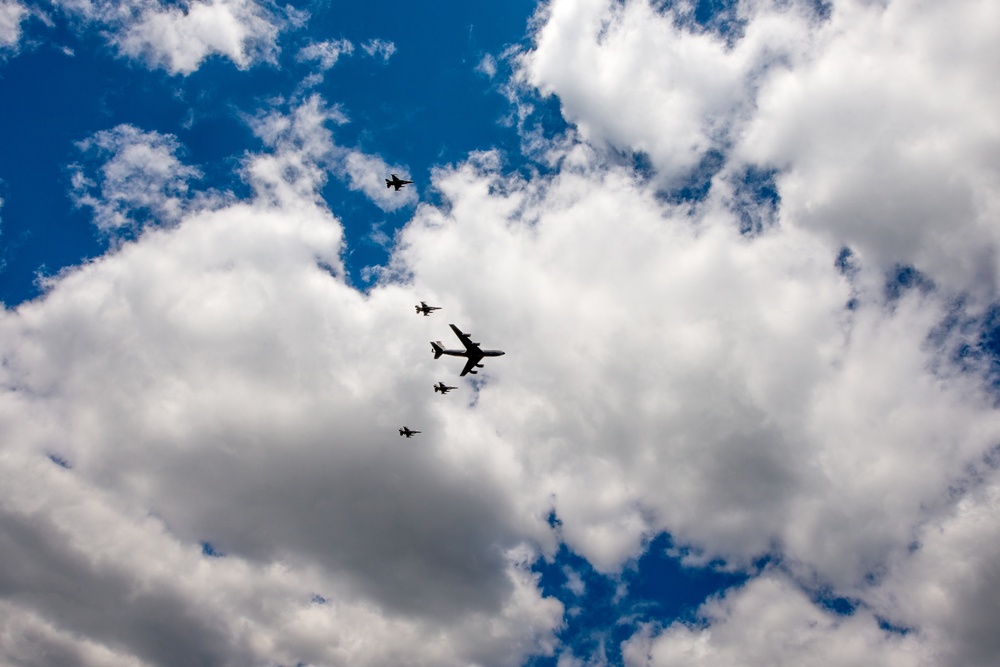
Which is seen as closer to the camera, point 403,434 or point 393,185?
point 393,185

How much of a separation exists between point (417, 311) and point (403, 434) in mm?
38394

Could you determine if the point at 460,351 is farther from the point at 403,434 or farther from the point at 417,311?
the point at 403,434

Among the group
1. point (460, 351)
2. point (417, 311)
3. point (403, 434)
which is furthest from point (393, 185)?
point (403, 434)

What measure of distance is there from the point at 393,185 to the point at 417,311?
3137 centimetres

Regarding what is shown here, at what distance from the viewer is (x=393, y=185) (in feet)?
403

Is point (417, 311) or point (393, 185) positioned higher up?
point (393, 185)

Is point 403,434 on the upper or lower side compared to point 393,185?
lower

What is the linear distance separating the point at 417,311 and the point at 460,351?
14.8 m

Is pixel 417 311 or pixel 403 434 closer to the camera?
pixel 417 311

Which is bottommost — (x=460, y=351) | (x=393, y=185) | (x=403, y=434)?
(x=403, y=434)

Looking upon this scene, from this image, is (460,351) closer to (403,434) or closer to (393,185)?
(403,434)

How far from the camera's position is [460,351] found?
127m

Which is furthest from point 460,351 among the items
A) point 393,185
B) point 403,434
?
point 393,185

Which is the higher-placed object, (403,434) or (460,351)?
(460,351)
